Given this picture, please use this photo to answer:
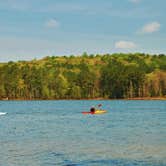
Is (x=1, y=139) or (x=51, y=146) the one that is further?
(x=1, y=139)

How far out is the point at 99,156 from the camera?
39.3 m

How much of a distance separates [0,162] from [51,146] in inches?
388

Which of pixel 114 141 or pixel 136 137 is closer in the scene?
pixel 114 141

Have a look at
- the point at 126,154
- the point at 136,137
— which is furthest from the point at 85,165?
the point at 136,137

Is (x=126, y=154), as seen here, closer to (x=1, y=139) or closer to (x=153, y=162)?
(x=153, y=162)

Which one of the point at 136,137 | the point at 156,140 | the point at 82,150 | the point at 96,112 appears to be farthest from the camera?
the point at 96,112

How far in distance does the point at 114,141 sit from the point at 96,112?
60785 mm

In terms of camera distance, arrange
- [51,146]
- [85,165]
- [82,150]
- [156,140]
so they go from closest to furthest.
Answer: [85,165] < [82,150] < [51,146] < [156,140]

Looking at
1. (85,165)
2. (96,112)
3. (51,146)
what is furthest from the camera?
(96,112)

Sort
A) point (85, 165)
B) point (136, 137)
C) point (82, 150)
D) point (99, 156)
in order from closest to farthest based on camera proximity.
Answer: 1. point (85, 165)
2. point (99, 156)
3. point (82, 150)
4. point (136, 137)

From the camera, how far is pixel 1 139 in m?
54.1

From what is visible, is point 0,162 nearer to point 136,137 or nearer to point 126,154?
point 126,154

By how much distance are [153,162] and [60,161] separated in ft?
22.8

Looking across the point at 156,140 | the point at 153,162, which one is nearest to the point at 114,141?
the point at 156,140
